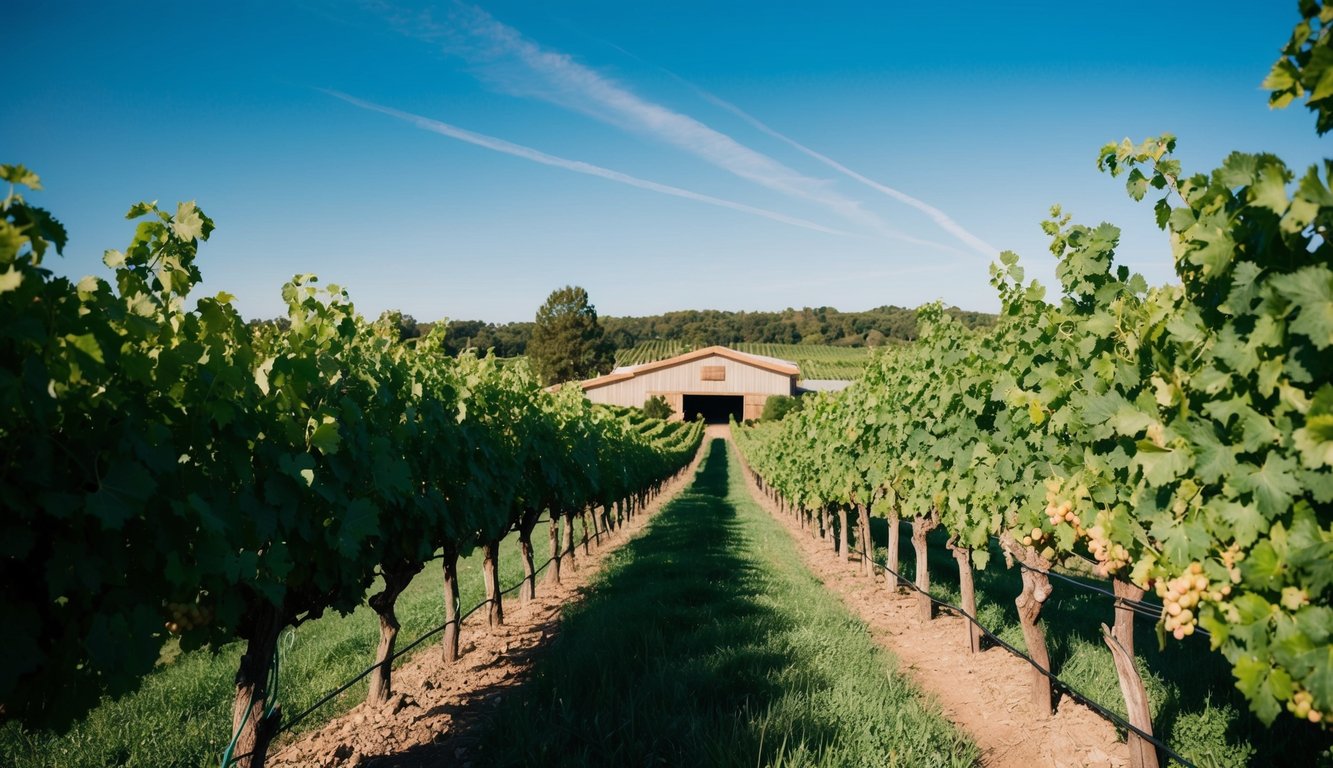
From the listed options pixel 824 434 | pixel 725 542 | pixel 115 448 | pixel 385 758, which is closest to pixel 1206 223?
pixel 115 448

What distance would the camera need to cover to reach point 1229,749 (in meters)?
3.75

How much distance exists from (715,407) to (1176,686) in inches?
2270

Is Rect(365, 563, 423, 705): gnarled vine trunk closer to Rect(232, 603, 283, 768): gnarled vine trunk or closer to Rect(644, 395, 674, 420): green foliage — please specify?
Rect(232, 603, 283, 768): gnarled vine trunk

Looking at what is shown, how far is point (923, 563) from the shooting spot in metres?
7.57

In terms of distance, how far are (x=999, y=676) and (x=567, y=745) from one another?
388 cm

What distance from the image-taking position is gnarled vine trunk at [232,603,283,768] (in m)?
3.46

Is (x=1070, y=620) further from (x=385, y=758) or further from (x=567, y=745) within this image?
(x=385, y=758)

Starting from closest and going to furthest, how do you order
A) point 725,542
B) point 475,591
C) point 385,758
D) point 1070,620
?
1. point 385,758
2. point 1070,620
3. point 475,591
4. point 725,542

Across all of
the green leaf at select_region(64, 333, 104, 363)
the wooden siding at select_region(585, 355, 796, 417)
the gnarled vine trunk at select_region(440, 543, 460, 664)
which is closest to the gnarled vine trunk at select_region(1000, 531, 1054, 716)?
the gnarled vine trunk at select_region(440, 543, 460, 664)

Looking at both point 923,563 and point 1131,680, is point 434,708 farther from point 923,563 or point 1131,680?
point 923,563

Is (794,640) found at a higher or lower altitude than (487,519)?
lower

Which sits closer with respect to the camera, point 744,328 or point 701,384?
point 701,384

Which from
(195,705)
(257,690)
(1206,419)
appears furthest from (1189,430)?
(195,705)

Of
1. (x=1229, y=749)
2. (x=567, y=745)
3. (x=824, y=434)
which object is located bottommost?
(x=1229, y=749)
